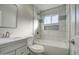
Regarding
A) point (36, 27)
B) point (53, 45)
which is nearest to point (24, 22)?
point (36, 27)

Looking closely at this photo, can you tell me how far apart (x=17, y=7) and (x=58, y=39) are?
0.97 metres

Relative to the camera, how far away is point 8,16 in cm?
A: 112

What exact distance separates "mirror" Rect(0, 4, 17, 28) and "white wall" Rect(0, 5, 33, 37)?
0.07m

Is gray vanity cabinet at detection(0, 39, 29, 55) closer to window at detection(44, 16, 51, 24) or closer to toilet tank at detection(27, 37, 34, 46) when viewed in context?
toilet tank at detection(27, 37, 34, 46)

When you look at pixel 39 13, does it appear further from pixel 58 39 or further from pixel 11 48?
pixel 11 48

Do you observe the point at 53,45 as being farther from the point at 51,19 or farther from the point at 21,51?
the point at 21,51

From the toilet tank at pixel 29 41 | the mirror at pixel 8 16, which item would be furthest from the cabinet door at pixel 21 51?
the mirror at pixel 8 16

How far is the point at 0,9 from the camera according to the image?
105cm

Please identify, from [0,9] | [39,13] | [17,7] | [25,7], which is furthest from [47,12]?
[0,9]

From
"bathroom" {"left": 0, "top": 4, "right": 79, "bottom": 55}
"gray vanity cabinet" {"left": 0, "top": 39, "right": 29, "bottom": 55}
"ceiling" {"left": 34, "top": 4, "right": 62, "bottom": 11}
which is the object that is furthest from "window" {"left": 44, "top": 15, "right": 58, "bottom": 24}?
"gray vanity cabinet" {"left": 0, "top": 39, "right": 29, "bottom": 55}

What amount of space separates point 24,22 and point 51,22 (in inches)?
20.7

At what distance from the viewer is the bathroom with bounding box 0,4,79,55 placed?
3.59ft

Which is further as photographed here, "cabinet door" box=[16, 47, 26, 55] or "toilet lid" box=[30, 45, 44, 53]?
"toilet lid" box=[30, 45, 44, 53]

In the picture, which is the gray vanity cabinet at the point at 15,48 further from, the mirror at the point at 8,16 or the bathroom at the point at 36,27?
the mirror at the point at 8,16
